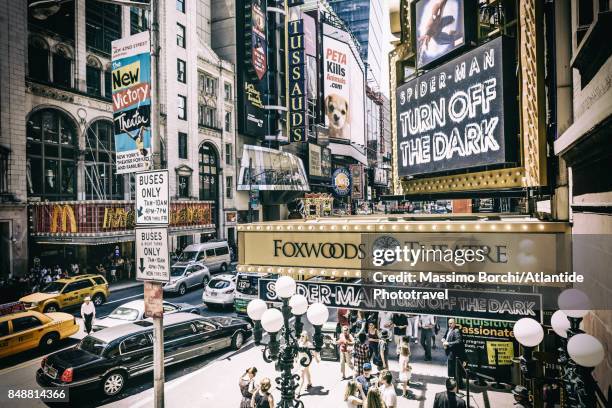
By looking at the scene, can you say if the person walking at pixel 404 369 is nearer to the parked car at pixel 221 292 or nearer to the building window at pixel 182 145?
the parked car at pixel 221 292

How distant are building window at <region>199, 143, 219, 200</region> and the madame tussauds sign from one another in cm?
2804

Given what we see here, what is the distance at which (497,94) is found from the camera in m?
6.17

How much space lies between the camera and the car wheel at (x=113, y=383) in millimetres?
9586

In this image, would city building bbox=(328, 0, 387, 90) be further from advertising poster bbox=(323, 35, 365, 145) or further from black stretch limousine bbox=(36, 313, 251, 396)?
black stretch limousine bbox=(36, 313, 251, 396)

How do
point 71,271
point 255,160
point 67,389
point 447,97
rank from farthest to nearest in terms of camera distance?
1. point 255,160
2. point 71,271
3. point 67,389
4. point 447,97

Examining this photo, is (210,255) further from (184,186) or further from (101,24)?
(101,24)

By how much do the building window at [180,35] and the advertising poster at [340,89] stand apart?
19007mm

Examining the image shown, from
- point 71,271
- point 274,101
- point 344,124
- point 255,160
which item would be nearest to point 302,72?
point 274,101

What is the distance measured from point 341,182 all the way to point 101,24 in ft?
87.5

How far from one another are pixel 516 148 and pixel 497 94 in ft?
3.14

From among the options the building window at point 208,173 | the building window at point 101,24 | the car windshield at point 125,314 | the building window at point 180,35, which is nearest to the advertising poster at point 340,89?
the building window at point 208,173

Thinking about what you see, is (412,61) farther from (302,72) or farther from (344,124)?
(344,124)

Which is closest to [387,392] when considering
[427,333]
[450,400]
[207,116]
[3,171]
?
[450,400]

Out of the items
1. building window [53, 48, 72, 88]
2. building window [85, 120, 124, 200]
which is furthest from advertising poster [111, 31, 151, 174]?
building window [53, 48, 72, 88]
